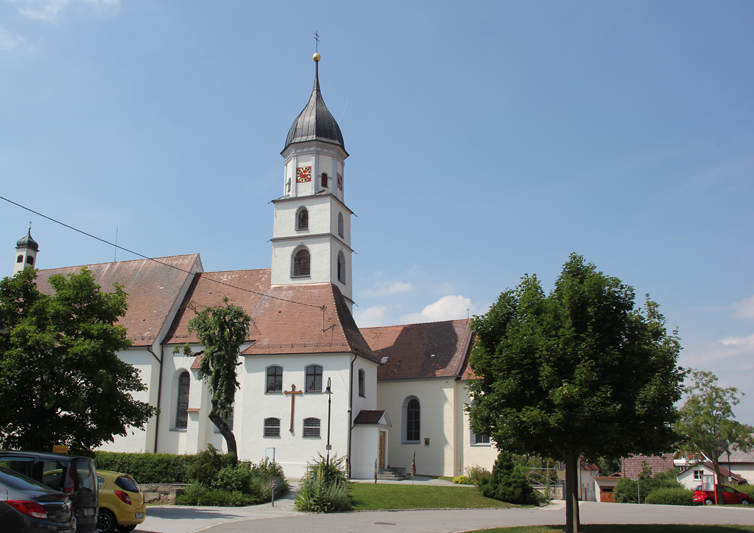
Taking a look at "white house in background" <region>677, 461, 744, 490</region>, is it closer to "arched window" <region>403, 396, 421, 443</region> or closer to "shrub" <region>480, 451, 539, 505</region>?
"arched window" <region>403, 396, 421, 443</region>

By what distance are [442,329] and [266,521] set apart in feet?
77.4

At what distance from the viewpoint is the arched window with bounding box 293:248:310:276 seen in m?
37.4

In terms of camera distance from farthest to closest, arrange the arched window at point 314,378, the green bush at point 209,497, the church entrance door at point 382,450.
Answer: the church entrance door at point 382,450
the arched window at point 314,378
the green bush at point 209,497

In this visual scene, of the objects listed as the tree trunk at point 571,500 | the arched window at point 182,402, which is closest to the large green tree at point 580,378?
the tree trunk at point 571,500

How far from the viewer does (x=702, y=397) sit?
4278 centimetres

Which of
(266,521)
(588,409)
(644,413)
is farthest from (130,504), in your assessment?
(644,413)

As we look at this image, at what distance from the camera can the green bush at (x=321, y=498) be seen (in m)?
21.6

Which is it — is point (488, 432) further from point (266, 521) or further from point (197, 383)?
point (197, 383)

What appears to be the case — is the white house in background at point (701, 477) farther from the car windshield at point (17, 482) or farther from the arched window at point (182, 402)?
the car windshield at point (17, 482)

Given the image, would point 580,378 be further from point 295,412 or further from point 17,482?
point 295,412

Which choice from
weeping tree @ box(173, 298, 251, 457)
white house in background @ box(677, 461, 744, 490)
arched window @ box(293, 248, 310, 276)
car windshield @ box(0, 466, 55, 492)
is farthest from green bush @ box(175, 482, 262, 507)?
white house in background @ box(677, 461, 744, 490)

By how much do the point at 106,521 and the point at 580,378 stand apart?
39.3ft

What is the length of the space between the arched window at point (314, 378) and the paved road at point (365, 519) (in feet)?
30.8

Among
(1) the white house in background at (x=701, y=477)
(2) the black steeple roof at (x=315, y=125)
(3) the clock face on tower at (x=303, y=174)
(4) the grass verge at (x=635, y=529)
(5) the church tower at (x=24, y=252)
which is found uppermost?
(2) the black steeple roof at (x=315, y=125)
